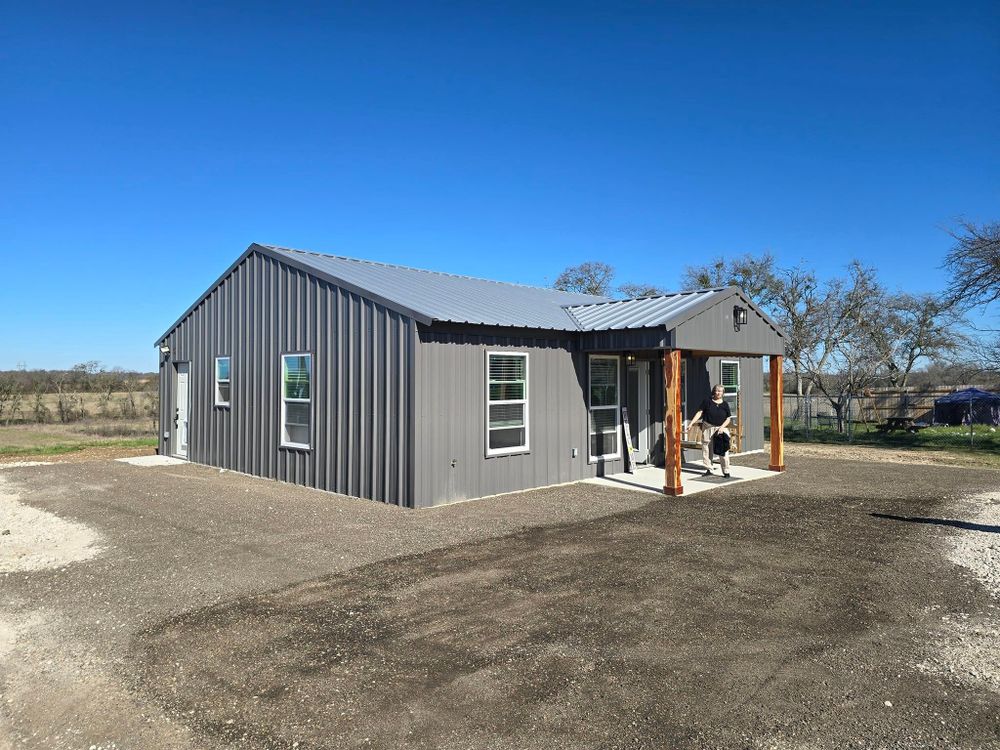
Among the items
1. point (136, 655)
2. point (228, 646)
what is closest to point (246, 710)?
point (228, 646)

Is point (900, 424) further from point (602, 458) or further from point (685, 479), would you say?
point (602, 458)

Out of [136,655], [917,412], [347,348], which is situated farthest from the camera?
[917,412]

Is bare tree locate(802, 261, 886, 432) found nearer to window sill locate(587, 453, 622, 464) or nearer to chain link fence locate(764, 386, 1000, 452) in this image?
chain link fence locate(764, 386, 1000, 452)

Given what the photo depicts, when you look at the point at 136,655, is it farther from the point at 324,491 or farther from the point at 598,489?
the point at 598,489

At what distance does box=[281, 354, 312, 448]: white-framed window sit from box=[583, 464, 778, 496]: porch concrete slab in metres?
4.87

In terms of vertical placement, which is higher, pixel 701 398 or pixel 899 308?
pixel 899 308

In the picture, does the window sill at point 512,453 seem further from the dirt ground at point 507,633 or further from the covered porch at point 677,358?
the covered porch at point 677,358

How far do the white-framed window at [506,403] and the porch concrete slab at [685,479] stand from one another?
1.79m

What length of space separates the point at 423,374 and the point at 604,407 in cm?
420

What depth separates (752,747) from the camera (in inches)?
119

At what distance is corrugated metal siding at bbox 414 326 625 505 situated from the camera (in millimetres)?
9023

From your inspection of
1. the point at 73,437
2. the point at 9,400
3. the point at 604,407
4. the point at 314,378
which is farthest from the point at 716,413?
the point at 9,400

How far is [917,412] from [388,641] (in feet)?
88.4

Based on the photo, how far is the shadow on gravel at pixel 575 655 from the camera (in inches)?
127
